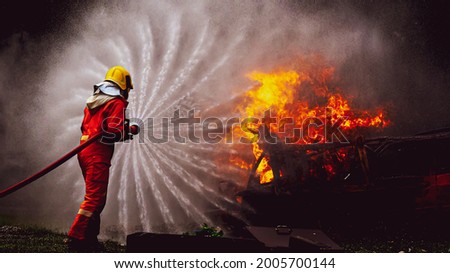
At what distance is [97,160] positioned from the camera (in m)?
5.73

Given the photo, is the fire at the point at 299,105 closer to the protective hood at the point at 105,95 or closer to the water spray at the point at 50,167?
the protective hood at the point at 105,95

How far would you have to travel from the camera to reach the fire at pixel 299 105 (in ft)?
30.4

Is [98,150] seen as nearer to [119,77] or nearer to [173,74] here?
[119,77]

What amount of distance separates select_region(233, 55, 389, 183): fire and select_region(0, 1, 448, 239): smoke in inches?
14.8

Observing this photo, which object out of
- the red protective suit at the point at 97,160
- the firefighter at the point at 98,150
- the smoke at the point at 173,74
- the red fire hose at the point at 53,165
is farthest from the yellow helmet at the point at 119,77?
the smoke at the point at 173,74

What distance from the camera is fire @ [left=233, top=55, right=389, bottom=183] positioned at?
364 inches

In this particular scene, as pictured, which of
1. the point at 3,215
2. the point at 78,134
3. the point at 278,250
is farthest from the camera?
the point at 78,134

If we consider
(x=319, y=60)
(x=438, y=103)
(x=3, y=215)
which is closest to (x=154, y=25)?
(x=319, y=60)

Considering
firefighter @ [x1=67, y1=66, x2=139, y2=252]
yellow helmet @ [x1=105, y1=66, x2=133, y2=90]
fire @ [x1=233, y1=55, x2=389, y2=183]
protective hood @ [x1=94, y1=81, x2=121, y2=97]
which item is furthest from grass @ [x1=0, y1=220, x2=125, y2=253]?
fire @ [x1=233, y1=55, x2=389, y2=183]

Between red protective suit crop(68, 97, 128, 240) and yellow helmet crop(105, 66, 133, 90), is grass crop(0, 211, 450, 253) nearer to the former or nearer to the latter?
red protective suit crop(68, 97, 128, 240)

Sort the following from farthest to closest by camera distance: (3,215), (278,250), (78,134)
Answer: (78,134) < (3,215) < (278,250)

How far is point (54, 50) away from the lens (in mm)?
10273

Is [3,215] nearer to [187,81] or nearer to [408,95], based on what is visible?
[187,81]

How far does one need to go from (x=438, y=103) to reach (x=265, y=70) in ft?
13.6
